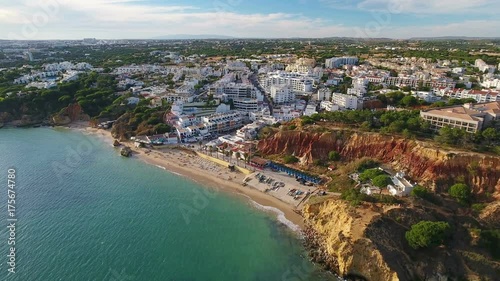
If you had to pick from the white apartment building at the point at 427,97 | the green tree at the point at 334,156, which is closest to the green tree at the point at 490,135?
the green tree at the point at 334,156

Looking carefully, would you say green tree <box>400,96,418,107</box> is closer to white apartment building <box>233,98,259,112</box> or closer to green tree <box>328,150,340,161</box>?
green tree <box>328,150,340,161</box>

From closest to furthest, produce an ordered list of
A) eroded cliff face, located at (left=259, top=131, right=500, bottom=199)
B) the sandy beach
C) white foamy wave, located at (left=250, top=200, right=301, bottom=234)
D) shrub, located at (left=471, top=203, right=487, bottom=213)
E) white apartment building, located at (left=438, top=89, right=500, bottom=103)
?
shrub, located at (left=471, top=203, right=487, bottom=213), white foamy wave, located at (left=250, top=200, right=301, bottom=234), eroded cliff face, located at (left=259, top=131, right=500, bottom=199), the sandy beach, white apartment building, located at (left=438, top=89, right=500, bottom=103)

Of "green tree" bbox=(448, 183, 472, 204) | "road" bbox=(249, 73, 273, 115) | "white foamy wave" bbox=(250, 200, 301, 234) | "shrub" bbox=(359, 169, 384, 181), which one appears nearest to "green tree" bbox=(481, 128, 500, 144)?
"green tree" bbox=(448, 183, 472, 204)

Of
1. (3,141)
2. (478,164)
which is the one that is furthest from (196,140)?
(478,164)

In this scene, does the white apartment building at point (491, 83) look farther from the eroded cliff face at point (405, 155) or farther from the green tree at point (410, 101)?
the eroded cliff face at point (405, 155)

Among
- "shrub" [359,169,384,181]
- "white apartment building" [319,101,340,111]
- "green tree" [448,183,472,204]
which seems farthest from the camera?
"white apartment building" [319,101,340,111]

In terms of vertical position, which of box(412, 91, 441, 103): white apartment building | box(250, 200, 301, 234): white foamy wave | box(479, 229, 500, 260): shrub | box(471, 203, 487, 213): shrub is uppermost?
box(412, 91, 441, 103): white apartment building

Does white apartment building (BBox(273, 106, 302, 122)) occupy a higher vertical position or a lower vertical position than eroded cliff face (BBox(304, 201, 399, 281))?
higher
